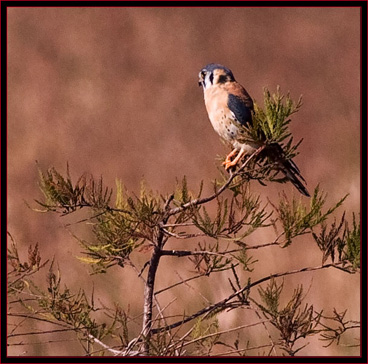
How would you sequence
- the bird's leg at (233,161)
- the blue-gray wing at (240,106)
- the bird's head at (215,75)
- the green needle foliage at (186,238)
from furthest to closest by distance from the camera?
the bird's head at (215,75) → the blue-gray wing at (240,106) → the bird's leg at (233,161) → the green needle foliage at (186,238)

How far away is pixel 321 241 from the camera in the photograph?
5.91 ft

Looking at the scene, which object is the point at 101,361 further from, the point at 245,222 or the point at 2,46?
the point at 2,46

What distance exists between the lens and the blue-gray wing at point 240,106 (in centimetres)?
246

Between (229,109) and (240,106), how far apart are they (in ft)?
0.13

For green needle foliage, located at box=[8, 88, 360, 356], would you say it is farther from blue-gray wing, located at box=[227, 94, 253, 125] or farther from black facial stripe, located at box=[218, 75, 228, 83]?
black facial stripe, located at box=[218, 75, 228, 83]

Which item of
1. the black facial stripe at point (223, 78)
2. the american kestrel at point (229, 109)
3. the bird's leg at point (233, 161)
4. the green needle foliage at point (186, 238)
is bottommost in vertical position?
the green needle foliage at point (186, 238)

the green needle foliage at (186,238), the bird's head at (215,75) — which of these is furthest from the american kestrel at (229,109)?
the green needle foliage at (186,238)

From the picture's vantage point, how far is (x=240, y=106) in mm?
2512

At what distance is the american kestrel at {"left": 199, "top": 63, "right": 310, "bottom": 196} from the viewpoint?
7.45 feet

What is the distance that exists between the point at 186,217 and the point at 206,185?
2.86m

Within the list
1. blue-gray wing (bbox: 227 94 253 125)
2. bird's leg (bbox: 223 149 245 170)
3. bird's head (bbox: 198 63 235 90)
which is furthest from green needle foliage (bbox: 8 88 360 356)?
bird's head (bbox: 198 63 235 90)

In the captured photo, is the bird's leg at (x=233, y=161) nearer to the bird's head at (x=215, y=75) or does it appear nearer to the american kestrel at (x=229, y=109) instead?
the american kestrel at (x=229, y=109)

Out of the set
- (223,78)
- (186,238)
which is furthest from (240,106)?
(186,238)

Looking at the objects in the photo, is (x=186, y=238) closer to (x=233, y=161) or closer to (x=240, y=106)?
(x=233, y=161)
